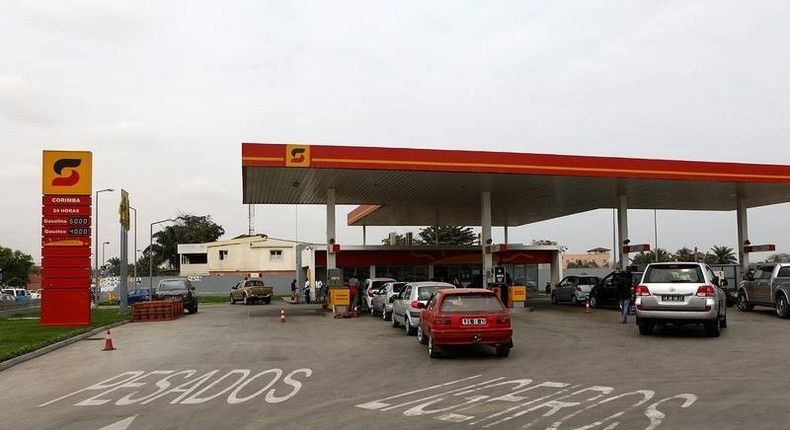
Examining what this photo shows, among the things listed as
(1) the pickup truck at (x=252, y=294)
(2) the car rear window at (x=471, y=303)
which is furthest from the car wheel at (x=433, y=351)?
(1) the pickup truck at (x=252, y=294)

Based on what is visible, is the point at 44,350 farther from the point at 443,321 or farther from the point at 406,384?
the point at 406,384

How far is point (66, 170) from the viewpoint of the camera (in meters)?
24.4

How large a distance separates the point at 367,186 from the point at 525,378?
66.2 feet

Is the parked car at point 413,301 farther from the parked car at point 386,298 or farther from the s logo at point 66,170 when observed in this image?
the s logo at point 66,170

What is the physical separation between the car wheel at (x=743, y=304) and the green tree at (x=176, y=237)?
80.3 meters

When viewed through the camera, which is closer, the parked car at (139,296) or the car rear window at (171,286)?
the car rear window at (171,286)

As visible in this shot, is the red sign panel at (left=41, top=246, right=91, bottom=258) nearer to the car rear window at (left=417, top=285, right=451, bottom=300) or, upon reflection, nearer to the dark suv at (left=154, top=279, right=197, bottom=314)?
the dark suv at (left=154, top=279, right=197, bottom=314)

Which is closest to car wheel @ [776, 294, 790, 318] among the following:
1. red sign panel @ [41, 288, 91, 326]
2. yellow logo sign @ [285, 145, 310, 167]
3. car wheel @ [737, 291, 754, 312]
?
car wheel @ [737, 291, 754, 312]

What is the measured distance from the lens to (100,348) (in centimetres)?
1708

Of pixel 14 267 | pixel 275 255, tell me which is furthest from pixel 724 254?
pixel 14 267

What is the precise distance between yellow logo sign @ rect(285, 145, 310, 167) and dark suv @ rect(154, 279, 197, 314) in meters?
12.1

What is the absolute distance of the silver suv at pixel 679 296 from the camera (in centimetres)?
1527

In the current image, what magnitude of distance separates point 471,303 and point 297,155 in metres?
11.7

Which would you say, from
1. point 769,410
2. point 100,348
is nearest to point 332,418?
point 769,410
